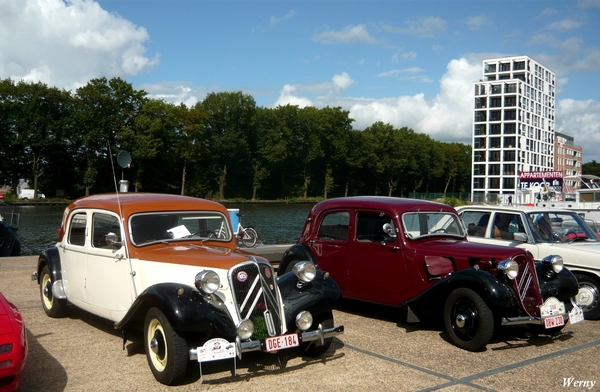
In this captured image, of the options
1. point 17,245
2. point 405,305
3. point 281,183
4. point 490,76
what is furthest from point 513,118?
point 405,305

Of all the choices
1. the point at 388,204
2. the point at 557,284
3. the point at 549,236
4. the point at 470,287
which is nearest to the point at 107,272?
the point at 388,204

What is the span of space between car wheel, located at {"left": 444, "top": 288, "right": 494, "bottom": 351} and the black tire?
546 centimetres

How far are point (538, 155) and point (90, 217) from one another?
11772cm

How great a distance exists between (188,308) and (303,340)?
4.21 feet

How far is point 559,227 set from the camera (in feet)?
36.2

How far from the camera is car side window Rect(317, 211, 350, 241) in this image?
9844 mm

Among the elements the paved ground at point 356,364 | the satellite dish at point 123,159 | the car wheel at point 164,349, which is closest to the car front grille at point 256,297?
the paved ground at point 356,364

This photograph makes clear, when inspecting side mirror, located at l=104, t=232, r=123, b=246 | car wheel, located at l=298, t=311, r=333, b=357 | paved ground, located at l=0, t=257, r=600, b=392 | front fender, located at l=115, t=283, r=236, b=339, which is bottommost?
paved ground, located at l=0, t=257, r=600, b=392

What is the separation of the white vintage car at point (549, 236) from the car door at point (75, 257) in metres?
6.79

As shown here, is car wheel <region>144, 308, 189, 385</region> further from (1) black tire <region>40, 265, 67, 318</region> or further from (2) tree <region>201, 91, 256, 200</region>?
(2) tree <region>201, 91, 256, 200</region>

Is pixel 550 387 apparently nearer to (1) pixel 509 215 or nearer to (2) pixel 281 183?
(1) pixel 509 215

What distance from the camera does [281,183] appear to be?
9525cm

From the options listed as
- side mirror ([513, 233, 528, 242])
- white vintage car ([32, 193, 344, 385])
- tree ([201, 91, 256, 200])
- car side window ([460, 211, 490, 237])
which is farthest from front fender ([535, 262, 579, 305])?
tree ([201, 91, 256, 200])

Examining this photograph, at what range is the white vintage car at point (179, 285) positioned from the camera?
605 centimetres
